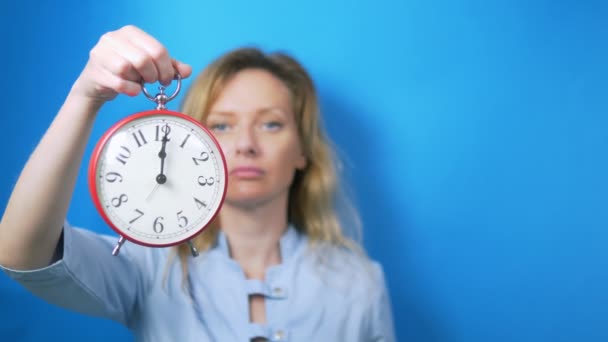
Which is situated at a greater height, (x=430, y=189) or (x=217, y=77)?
(x=217, y=77)

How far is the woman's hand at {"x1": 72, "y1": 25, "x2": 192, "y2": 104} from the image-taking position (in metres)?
0.80

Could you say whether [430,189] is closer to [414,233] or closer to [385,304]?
[414,233]

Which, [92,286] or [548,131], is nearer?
[92,286]

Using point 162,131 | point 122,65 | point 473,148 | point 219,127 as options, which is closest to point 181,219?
point 162,131

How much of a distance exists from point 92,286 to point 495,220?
1.14 meters

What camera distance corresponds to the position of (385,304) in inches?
53.4

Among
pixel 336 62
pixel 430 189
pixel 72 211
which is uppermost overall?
pixel 336 62

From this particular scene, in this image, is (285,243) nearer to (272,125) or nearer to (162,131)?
(272,125)

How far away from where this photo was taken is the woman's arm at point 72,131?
2.66 feet

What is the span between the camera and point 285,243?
1.36 metres

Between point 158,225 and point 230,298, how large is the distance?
453mm

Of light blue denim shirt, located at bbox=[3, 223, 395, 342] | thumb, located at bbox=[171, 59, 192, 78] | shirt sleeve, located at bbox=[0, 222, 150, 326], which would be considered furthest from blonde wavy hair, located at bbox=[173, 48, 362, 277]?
thumb, located at bbox=[171, 59, 192, 78]

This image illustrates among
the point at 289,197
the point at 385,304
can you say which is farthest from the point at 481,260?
the point at 289,197

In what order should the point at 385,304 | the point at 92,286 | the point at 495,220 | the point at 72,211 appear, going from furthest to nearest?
the point at 495,220 → the point at 72,211 → the point at 385,304 → the point at 92,286
